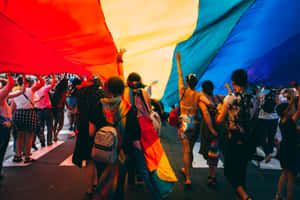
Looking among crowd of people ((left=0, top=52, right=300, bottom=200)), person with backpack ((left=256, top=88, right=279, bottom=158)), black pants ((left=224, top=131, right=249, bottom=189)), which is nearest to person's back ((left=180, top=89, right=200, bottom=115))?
crowd of people ((left=0, top=52, right=300, bottom=200))

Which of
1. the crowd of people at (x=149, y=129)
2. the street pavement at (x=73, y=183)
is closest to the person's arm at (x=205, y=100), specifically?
the crowd of people at (x=149, y=129)

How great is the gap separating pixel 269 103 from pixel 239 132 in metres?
2.71

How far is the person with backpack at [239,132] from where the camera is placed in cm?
207

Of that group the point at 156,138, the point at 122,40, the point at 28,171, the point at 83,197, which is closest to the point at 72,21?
the point at 122,40

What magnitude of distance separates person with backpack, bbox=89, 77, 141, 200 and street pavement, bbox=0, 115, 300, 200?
0.86 m

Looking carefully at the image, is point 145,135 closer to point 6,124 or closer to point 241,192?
point 241,192

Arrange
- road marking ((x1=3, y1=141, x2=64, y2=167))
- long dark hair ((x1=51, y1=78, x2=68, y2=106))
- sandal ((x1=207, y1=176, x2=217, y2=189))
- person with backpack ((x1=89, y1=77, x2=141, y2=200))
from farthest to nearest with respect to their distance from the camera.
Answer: long dark hair ((x1=51, y1=78, x2=68, y2=106))
road marking ((x1=3, y1=141, x2=64, y2=167))
sandal ((x1=207, y1=176, x2=217, y2=189))
person with backpack ((x1=89, y1=77, x2=141, y2=200))

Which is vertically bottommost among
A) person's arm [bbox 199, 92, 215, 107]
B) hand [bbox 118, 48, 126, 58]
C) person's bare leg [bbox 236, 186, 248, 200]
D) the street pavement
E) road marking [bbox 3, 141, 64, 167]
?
the street pavement

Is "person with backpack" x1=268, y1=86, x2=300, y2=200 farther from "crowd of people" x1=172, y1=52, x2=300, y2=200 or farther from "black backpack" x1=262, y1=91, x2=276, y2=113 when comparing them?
"black backpack" x1=262, y1=91, x2=276, y2=113

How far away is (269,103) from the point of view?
13.4ft

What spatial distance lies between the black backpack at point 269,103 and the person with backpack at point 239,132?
2.50 metres

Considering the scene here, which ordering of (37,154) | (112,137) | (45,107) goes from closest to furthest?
(112,137), (37,154), (45,107)

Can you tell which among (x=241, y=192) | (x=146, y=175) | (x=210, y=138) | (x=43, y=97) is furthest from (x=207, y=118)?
(x=43, y=97)

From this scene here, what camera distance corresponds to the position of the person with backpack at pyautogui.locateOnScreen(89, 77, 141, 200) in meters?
1.84
